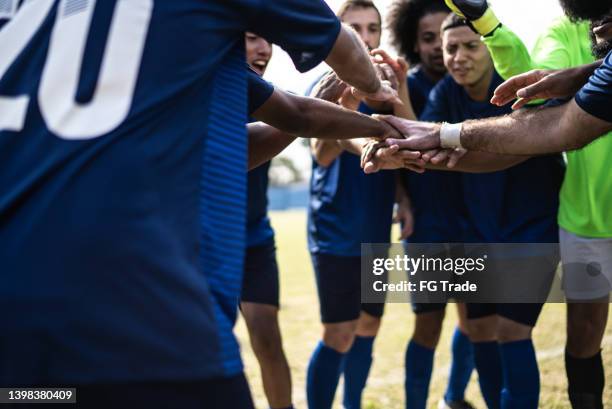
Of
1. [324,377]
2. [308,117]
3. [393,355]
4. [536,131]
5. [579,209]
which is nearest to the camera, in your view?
[308,117]

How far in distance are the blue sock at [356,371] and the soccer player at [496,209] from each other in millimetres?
695

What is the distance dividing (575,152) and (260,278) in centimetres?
185

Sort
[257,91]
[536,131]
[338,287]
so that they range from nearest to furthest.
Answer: [257,91] → [536,131] → [338,287]

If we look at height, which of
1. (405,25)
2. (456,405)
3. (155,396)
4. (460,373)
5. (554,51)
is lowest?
(456,405)

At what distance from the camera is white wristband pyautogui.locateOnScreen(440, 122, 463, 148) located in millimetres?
3152

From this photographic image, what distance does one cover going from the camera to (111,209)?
1.47 meters

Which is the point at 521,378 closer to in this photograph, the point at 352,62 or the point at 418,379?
the point at 418,379

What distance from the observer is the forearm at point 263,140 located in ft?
8.72

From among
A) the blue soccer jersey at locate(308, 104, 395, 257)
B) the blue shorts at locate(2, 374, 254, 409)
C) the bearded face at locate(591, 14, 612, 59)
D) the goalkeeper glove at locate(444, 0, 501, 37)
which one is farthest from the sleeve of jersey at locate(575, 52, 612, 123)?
the blue shorts at locate(2, 374, 254, 409)

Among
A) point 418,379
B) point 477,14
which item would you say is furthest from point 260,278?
point 477,14

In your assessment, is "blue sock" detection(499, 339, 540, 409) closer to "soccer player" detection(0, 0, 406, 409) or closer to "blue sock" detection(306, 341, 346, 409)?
"blue sock" detection(306, 341, 346, 409)

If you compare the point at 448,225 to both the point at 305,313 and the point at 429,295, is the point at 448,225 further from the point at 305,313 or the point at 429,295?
the point at 305,313

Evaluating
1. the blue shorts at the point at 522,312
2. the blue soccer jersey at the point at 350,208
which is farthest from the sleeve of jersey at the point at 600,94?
the blue soccer jersey at the point at 350,208

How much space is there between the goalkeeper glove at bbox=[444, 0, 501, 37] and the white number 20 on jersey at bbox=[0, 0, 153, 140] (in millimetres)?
2049
